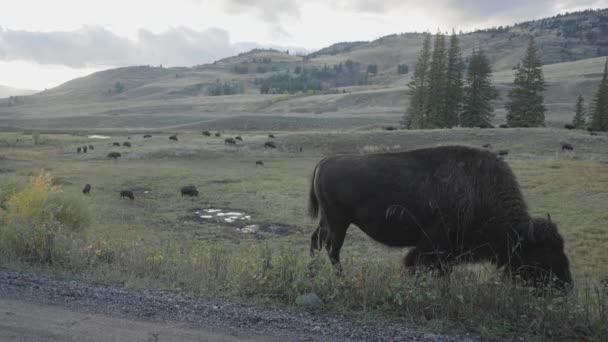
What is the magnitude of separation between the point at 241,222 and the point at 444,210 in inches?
475

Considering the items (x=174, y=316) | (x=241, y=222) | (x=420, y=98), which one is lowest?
(x=241, y=222)

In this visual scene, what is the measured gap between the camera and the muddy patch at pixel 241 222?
1622 cm

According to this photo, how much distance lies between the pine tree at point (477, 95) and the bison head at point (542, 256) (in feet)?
173

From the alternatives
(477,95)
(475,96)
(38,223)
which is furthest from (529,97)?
(38,223)

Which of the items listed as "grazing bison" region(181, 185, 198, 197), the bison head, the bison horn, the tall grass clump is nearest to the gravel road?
the tall grass clump

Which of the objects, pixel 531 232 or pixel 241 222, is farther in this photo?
pixel 241 222

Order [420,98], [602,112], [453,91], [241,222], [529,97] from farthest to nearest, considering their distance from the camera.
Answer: [420,98] → [453,91] → [529,97] → [602,112] → [241,222]

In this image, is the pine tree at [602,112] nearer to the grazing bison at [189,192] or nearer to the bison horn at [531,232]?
the grazing bison at [189,192]

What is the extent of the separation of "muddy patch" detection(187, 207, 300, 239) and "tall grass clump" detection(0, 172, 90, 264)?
542cm

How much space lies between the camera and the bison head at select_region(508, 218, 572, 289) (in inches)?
240

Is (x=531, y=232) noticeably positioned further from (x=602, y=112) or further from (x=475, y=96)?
(x=602, y=112)

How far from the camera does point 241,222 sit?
17844 mm

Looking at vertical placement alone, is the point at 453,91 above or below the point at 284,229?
above

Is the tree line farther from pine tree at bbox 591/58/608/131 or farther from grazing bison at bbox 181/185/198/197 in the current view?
grazing bison at bbox 181/185/198/197
